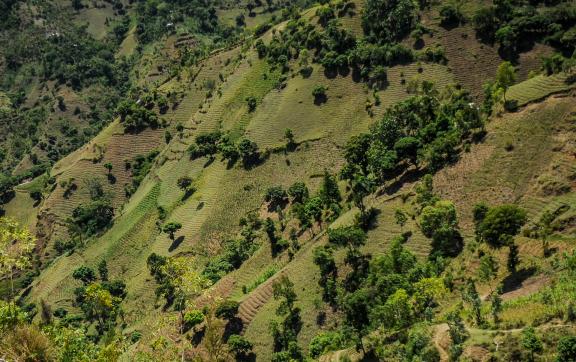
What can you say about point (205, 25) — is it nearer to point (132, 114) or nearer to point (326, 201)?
point (132, 114)

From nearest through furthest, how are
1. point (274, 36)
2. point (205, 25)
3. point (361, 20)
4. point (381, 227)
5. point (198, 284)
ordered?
point (198, 284), point (381, 227), point (361, 20), point (274, 36), point (205, 25)

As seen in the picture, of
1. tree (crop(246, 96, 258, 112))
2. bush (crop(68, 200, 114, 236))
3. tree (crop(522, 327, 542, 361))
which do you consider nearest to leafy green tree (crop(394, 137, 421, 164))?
tree (crop(522, 327, 542, 361))

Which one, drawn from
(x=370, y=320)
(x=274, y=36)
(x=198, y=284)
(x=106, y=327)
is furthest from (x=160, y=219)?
(x=198, y=284)

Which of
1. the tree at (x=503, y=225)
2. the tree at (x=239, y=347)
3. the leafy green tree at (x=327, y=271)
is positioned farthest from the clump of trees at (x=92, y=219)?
the tree at (x=503, y=225)

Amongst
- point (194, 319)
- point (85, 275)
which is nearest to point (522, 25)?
point (194, 319)

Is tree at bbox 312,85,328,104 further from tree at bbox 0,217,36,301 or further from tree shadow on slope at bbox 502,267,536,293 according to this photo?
tree at bbox 0,217,36,301

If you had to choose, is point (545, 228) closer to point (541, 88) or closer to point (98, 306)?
point (541, 88)
